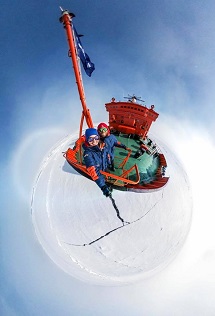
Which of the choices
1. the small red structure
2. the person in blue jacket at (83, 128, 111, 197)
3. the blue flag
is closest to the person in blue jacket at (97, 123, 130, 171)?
the person in blue jacket at (83, 128, 111, 197)

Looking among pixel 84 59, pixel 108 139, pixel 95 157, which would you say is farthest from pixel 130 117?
pixel 95 157

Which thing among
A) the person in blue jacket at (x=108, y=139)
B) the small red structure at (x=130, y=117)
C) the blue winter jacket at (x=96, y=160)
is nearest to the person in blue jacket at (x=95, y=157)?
the blue winter jacket at (x=96, y=160)

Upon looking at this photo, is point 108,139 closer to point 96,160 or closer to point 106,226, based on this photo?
point 96,160

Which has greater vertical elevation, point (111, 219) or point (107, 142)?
point (107, 142)

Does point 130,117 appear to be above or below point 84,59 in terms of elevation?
below

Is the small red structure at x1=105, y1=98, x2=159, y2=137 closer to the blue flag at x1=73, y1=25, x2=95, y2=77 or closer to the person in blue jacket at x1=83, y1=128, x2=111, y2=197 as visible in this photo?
the blue flag at x1=73, y1=25, x2=95, y2=77

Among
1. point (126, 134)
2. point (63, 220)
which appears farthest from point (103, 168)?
point (63, 220)

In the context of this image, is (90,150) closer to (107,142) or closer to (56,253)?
(107,142)

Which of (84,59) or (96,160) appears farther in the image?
(84,59)
